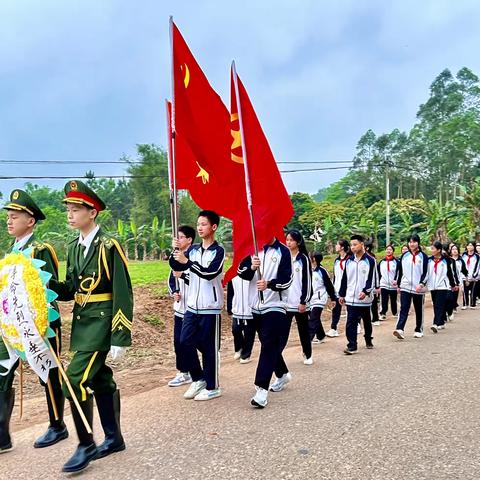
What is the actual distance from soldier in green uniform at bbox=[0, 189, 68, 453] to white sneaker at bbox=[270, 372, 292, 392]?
2365mm

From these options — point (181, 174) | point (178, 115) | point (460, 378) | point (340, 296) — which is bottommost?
point (460, 378)

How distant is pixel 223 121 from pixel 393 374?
3696 mm

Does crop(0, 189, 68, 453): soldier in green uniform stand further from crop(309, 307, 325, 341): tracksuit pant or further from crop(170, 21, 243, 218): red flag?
crop(309, 307, 325, 341): tracksuit pant

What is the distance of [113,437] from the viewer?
412 centimetres

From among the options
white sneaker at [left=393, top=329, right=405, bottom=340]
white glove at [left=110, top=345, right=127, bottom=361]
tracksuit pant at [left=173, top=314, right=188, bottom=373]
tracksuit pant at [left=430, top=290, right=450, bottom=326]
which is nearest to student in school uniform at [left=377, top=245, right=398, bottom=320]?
tracksuit pant at [left=430, top=290, right=450, bottom=326]

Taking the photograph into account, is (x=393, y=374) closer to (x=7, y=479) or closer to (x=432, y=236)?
(x=7, y=479)

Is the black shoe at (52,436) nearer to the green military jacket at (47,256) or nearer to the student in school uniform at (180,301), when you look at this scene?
the green military jacket at (47,256)

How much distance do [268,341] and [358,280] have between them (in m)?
3.74

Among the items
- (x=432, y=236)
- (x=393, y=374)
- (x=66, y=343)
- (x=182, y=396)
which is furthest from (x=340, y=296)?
(x=432, y=236)

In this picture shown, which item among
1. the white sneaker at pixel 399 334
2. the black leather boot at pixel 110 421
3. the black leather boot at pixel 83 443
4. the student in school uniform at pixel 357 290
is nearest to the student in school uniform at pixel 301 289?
the student in school uniform at pixel 357 290

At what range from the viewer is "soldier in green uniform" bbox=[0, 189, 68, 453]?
14.0 feet

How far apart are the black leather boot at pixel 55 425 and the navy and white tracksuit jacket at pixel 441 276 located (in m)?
8.55

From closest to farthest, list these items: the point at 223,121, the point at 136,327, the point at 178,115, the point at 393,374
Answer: the point at 178,115 → the point at 223,121 → the point at 393,374 → the point at 136,327

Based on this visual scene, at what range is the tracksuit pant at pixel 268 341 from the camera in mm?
5340
